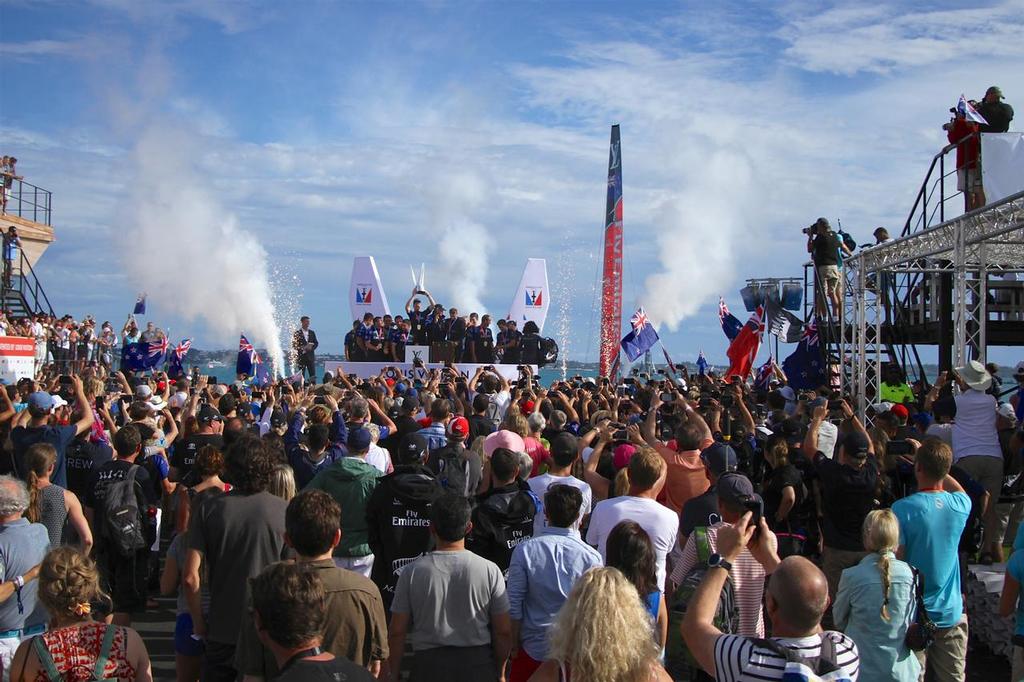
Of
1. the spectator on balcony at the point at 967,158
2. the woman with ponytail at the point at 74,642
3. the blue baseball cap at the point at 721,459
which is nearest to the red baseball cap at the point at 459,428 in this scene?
the blue baseball cap at the point at 721,459

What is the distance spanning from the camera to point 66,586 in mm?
3426

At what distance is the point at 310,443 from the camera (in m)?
6.62

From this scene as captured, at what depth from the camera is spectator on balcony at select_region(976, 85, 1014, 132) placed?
520 inches

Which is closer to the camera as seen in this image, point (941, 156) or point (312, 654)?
point (312, 654)

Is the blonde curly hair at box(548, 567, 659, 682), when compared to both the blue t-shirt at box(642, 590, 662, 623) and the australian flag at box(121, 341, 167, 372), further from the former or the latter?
the australian flag at box(121, 341, 167, 372)

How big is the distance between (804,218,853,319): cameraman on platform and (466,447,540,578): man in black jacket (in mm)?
13611

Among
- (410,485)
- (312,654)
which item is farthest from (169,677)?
(312,654)

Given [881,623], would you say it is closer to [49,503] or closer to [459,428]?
[459,428]

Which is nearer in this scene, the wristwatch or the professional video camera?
the wristwatch

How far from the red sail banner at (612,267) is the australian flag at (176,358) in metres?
12.4

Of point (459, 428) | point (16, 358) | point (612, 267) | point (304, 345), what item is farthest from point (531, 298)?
point (459, 428)

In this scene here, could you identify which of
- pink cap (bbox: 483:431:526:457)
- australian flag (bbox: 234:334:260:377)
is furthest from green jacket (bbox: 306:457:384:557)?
australian flag (bbox: 234:334:260:377)

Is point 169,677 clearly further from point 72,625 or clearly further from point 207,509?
point 72,625

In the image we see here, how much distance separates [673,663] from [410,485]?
1980 millimetres
